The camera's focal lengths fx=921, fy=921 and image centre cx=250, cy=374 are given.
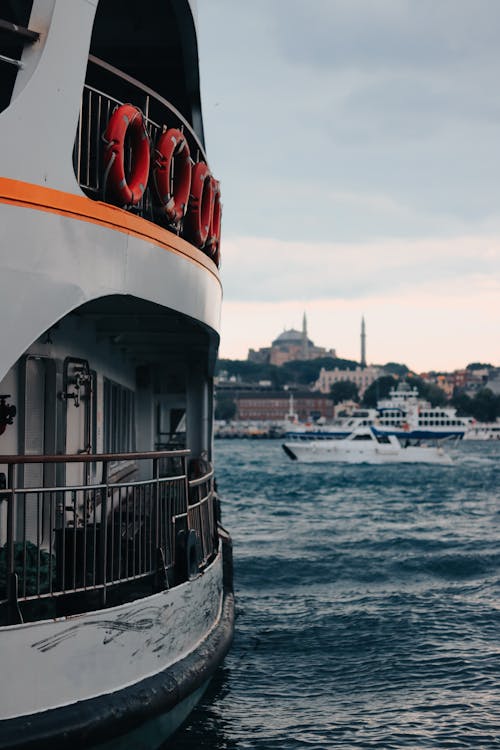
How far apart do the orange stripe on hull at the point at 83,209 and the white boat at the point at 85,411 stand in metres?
0.01

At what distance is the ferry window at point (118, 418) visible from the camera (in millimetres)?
12738

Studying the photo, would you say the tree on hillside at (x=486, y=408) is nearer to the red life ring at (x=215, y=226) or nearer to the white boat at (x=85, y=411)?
the red life ring at (x=215, y=226)

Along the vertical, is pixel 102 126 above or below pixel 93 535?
above

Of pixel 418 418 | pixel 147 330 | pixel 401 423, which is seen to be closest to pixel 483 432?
pixel 401 423

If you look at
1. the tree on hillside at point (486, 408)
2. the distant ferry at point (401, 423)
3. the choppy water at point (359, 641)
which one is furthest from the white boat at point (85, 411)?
the tree on hillside at point (486, 408)

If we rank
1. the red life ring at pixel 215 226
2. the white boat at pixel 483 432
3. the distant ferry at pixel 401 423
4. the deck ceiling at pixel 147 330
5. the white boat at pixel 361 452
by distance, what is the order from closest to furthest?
1. the deck ceiling at pixel 147 330
2. the red life ring at pixel 215 226
3. the white boat at pixel 361 452
4. the distant ferry at pixel 401 423
5. the white boat at pixel 483 432

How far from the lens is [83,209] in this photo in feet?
21.8

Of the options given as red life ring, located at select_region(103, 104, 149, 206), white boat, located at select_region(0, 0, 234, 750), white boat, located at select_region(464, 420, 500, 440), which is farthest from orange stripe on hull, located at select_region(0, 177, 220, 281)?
white boat, located at select_region(464, 420, 500, 440)

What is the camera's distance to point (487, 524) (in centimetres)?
3008

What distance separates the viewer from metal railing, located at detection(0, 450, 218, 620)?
232 inches

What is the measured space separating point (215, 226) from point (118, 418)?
4.03m

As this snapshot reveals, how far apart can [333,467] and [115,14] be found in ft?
212

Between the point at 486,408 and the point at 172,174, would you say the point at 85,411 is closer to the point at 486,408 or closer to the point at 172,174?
the point at 172,174

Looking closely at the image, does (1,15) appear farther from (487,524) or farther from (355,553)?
(487,524)
